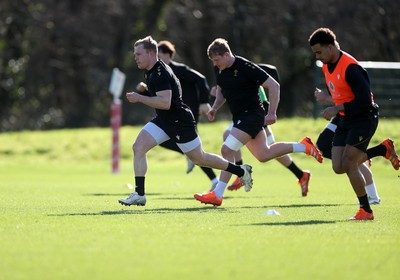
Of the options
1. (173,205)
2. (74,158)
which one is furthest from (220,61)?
(74,158)

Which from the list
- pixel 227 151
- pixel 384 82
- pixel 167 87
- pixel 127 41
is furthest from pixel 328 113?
pixel 127 41

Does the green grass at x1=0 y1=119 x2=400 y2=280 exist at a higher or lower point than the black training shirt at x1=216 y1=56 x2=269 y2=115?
lower

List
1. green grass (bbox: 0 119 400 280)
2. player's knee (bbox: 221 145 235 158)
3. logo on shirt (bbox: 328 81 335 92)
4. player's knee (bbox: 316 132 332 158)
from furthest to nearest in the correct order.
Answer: player's knee (bbox: 316 132 332 158), player's knee (bbox: 221 145 235 158), logo on shirt (bbox: 328 81 335 92), green grass (bbox: 0 119 400 280)

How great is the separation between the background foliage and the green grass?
20119mm

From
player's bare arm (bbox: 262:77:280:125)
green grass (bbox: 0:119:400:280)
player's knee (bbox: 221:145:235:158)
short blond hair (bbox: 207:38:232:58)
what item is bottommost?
green grass (bbox: 0:119:400:280)

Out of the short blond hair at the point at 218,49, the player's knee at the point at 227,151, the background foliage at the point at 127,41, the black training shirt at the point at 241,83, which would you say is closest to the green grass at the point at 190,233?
the player's knee at the point at 227,151

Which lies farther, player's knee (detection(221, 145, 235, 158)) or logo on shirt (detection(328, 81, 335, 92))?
player's knee (detection(221, 145, 235, 158))

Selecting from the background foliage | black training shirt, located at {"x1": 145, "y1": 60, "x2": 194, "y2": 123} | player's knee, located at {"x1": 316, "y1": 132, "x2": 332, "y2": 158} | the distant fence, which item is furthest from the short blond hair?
the background foliage

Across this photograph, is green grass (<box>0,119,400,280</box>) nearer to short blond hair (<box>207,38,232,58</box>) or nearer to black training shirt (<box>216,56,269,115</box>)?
black training shirt (<box>216,56,269,115</box>)

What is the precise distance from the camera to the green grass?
709 centimetres

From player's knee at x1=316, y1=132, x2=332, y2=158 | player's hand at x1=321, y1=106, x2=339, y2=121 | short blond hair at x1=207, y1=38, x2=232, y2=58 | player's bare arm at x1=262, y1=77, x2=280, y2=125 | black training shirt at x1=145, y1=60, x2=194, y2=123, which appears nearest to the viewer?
player's hand at x1=321, y1=106, x2=339, y2=121

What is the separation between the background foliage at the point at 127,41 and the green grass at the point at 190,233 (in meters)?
20.1

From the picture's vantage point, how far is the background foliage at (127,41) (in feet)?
126

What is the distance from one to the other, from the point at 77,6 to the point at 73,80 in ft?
10.8
